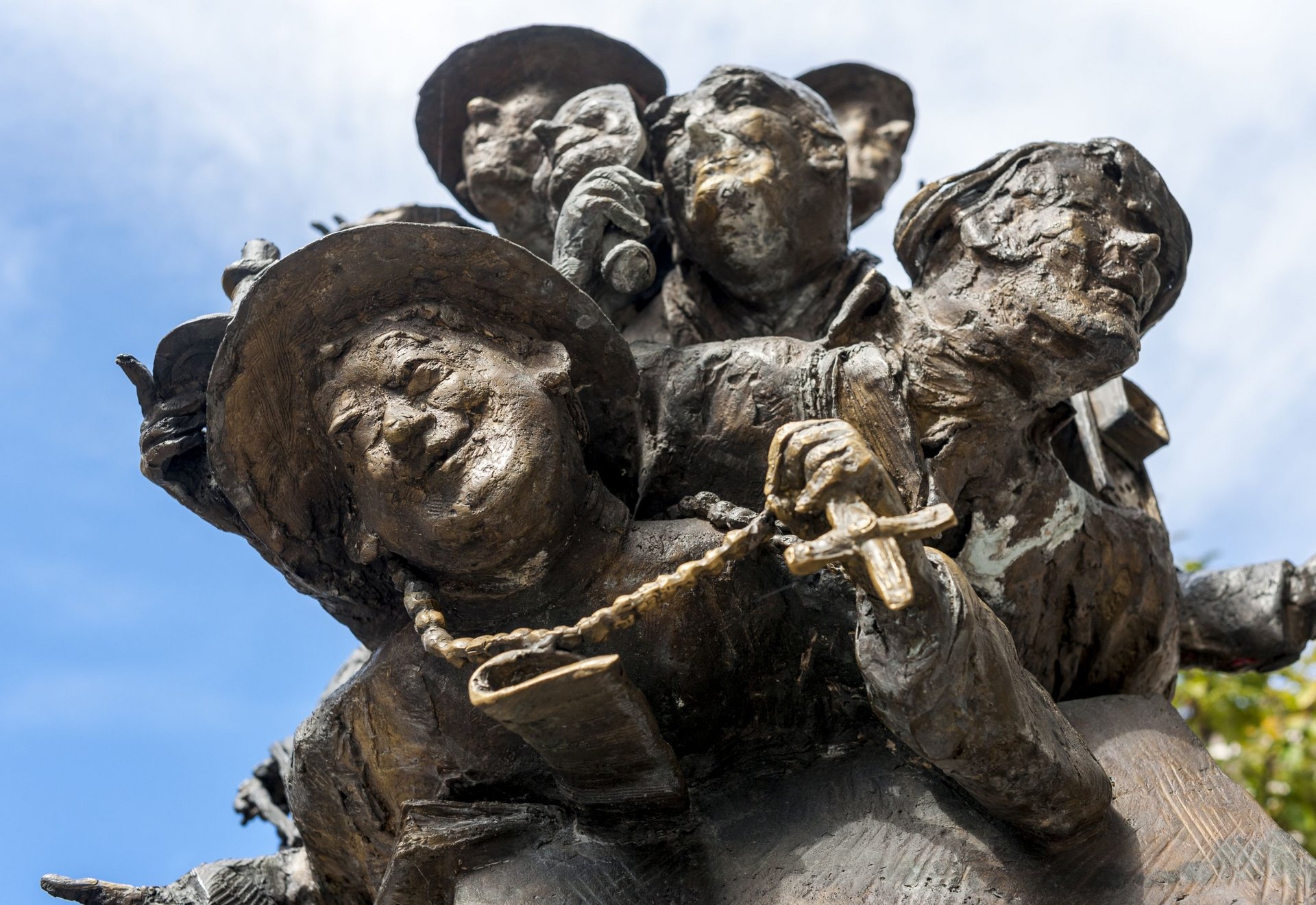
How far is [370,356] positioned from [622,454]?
1.95 ft

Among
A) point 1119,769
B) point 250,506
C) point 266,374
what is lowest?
point 1119,769

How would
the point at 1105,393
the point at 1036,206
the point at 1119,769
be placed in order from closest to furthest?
the point at 1119,769 < the point at 1036,206 < the point at 1105,393

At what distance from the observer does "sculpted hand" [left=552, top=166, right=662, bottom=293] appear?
9.68 ft

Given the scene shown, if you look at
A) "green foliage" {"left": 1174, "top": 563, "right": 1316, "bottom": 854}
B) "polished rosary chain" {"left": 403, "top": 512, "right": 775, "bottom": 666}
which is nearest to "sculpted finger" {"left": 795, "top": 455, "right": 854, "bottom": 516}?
"polished rosary chain" {"left": 403, "top": 512, "right": 775, "bottom": 666}

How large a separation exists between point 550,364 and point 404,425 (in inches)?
13.9

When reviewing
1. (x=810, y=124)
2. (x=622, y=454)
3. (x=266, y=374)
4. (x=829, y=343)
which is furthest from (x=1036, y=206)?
(x=266, y=374)

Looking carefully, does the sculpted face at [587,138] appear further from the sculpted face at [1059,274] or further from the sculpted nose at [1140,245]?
the sculpted nose at [1140,245]

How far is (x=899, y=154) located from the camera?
13.6ft

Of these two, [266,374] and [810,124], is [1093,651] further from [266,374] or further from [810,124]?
[266,374]

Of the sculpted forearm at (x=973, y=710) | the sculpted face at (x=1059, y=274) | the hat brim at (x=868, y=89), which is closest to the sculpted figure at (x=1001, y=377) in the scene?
the sculpted face at (x=1059, y=274)

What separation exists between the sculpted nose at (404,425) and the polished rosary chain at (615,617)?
14.0 inches

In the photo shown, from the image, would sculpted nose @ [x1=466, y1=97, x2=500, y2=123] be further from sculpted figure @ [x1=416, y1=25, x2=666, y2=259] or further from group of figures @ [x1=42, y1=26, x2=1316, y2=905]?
group of figures @ [x1=42, y1=26, x2=1316, y2=905]

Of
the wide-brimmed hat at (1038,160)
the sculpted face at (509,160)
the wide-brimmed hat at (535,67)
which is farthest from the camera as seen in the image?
the wide-brimmed hat at (535,67)

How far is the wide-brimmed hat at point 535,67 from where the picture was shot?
390 centimetres
